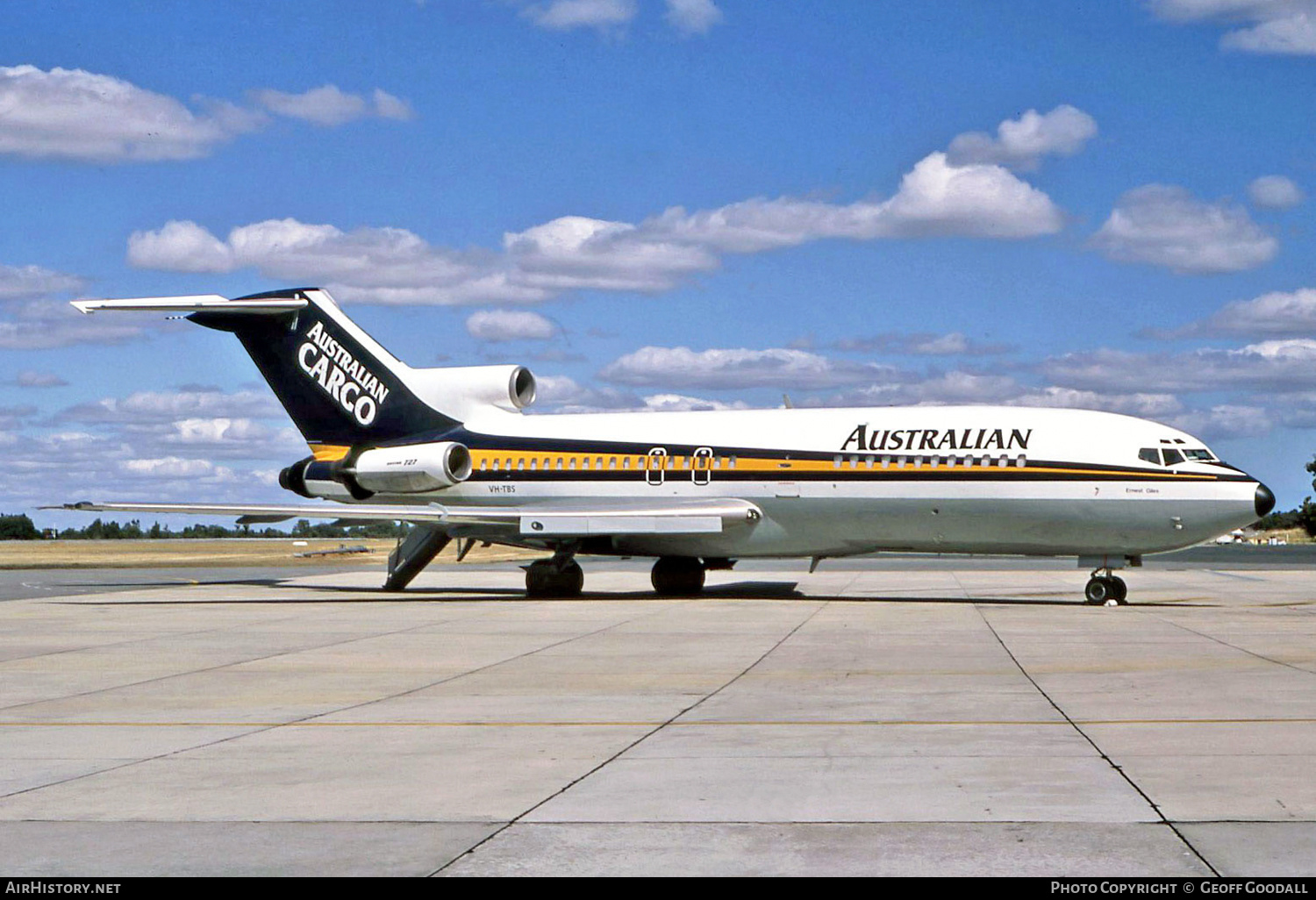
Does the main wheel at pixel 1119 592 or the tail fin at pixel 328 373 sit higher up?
the tail fin at pixel 328 373

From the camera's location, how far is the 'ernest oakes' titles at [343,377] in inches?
1426

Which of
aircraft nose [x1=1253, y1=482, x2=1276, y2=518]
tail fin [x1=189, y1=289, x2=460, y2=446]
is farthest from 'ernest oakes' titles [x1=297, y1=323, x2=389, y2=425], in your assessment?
aircraft nose [x1=1253, y1=482, x2=1276, y2=518]

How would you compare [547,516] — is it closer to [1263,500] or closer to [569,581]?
[569,581]

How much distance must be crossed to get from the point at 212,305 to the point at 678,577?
1332 centimetres

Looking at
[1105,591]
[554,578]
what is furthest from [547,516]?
[1105,591]

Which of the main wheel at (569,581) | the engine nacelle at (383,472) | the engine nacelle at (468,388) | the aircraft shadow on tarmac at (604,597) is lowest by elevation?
the aircraft shadow on tarmac at (604,597)

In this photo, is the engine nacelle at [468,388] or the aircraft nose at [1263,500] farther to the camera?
the engine nacelle at [468,388]

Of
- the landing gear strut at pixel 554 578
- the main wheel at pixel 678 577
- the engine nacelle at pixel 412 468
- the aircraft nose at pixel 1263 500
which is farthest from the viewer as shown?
the engine nacelle at pixel 412 468

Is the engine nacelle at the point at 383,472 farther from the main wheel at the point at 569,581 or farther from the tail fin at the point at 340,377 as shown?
the main wheel at the point at 569,581

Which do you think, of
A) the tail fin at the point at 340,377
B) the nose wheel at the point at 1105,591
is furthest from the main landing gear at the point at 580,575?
the nose wheel at the point at 1105,591

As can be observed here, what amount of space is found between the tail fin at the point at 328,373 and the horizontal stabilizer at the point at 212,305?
9cm

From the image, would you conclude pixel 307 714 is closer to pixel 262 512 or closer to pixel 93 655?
pixel 93 655

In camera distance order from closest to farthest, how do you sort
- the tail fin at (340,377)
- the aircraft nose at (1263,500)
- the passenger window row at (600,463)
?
1. the aircraft nose at (1263,500)
2. the passenger window row at (600,463)
3. the tail fin at (340,377)

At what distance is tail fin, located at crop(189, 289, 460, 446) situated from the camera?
36.1 meters
